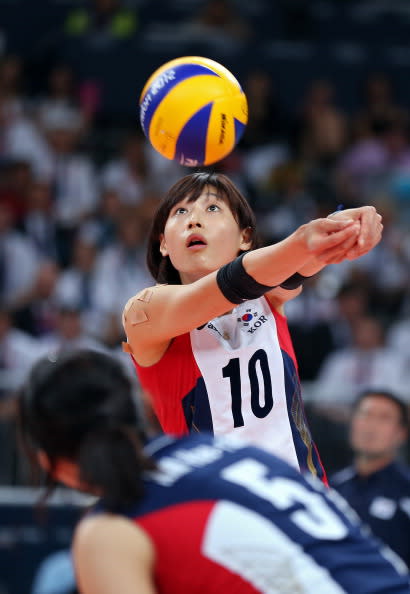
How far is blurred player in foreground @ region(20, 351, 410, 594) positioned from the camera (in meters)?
2.32

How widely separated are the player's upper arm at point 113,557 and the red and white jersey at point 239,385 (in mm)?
1463


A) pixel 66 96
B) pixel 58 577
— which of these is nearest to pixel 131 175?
pixel 66 96

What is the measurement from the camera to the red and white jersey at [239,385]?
12.4ft

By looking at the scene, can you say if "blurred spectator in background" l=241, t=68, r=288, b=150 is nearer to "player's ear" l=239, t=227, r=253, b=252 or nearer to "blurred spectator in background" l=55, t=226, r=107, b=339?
"blurred spectator in background" l=55, t=226, r=107, b=339

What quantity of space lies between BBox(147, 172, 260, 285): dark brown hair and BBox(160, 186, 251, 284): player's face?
3 cm

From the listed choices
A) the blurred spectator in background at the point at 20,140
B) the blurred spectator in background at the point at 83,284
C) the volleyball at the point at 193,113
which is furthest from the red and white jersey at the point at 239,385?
the blurred spectator in background at the point at 20,140

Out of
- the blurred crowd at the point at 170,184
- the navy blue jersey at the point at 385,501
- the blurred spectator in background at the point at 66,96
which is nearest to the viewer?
the navy blue jersey at the point at 385,501

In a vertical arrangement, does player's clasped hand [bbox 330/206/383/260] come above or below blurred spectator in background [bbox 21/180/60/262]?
below

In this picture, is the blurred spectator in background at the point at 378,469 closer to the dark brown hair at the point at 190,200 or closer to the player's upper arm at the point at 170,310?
the dark brown hair at the point at 190,200

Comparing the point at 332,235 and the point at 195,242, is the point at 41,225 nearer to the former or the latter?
the point at 195,242

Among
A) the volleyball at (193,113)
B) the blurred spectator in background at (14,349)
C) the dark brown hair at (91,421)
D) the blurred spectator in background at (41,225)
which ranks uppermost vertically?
the blurred spectator in background at (41,225)

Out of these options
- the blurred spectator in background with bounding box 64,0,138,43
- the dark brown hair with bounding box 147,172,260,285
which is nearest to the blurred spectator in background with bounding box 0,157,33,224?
the blurred spectator in background with bounding box 64,0,138,43

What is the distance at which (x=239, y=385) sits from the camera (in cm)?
379

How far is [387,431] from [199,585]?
449 centimetres
